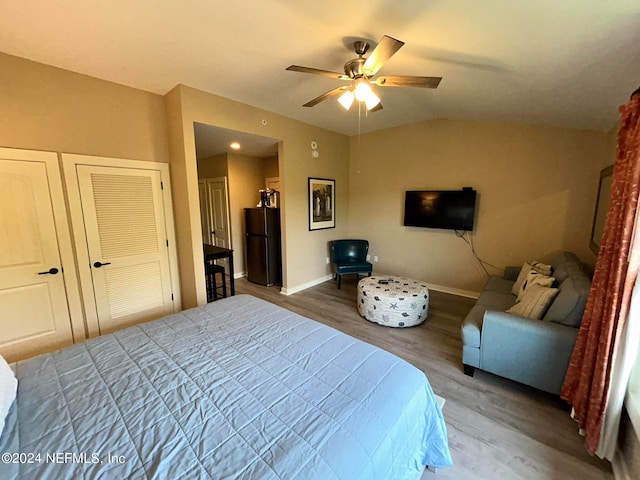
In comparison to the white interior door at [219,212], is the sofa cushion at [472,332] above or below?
below

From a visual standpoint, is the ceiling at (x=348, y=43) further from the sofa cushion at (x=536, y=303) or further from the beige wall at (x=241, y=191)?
the beige wall at (x=241, y=191)

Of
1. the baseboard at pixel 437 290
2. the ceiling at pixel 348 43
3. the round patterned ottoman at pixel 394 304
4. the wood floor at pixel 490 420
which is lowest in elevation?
the wood floor at pixel 490 420

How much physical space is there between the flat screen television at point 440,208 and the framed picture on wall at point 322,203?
136 centimetres

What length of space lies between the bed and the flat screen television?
10.6 ft

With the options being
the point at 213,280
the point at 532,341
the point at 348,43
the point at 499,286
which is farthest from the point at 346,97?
the point at 213,280

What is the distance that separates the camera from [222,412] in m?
1.17

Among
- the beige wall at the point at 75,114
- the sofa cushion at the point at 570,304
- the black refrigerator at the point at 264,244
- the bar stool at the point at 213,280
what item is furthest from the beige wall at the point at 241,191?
the sofa cushion at the point at 570,304

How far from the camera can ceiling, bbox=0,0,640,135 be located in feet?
5.11

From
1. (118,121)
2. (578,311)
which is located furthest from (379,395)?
(118,121)

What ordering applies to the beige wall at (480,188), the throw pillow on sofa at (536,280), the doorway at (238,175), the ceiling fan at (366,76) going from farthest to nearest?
the doorway at (238,175), the beige wall at (480,188), the throw pillow on sofa at (536,280), the ceiling fan at (366,76)

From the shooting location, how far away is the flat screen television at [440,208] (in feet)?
13.3

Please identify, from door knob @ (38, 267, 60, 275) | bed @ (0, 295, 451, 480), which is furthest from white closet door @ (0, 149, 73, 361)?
bed @ (0, 295, 451, 480)

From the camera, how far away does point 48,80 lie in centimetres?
240

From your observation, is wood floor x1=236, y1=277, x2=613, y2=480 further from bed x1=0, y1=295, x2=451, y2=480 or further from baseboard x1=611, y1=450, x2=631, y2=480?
bed x1=0, y1=295, x2=451, y2=480
